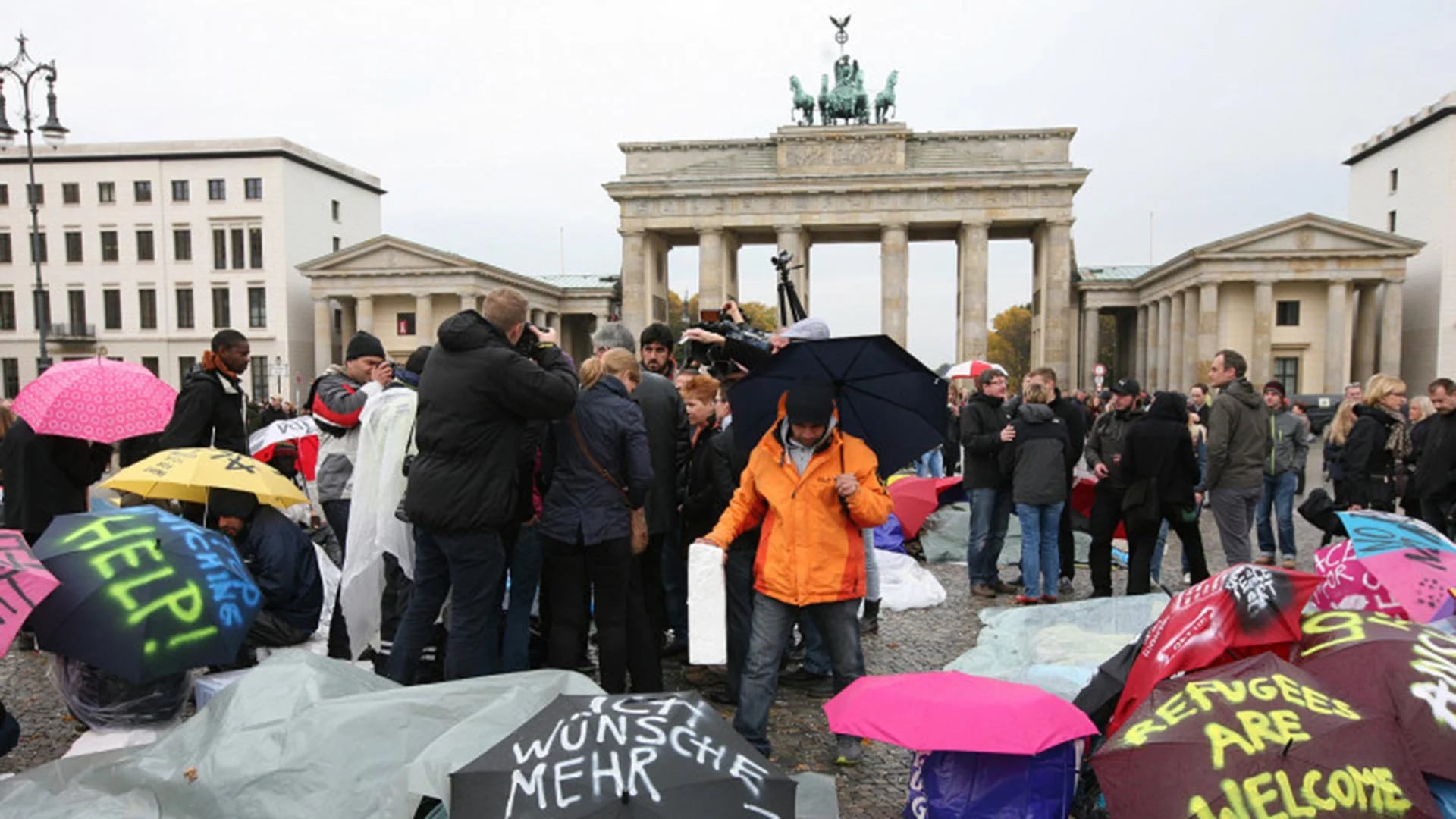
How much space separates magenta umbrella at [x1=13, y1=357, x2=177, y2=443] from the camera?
5594 millimetres

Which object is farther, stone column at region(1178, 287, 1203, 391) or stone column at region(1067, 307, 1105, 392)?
stone column at region(1067, 307, 1105, 392)

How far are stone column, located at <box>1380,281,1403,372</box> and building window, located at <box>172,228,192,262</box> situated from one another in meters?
59.2

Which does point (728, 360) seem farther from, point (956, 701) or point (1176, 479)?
point (1176, 479)

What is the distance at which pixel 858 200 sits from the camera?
47781mm

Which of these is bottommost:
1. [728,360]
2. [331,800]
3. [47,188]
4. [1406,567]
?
[331,800]

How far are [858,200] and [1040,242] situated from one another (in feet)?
31.9

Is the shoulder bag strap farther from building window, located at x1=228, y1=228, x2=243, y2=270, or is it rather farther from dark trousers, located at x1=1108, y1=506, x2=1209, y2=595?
building window, located at x1=228, y1=228, x2=243, y2=270

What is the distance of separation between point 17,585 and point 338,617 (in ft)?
7.84

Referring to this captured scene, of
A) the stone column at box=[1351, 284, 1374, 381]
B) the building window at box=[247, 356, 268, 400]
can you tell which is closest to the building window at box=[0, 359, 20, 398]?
the building window at box=[247, 356, 268, 400]

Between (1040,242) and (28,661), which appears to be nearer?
(28,661)

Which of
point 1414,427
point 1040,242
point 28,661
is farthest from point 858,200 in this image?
point 28,661

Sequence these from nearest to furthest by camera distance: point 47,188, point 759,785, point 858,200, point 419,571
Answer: point 759,785, point 419,571, point 858,200, point 47,188

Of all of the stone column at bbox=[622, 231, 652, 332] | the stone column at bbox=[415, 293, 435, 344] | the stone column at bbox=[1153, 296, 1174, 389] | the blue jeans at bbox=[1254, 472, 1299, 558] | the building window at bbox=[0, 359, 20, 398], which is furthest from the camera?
the building window at bbox=[0, 359, 20, 398]

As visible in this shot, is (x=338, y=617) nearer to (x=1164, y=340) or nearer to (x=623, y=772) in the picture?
(x=623, y=772)
